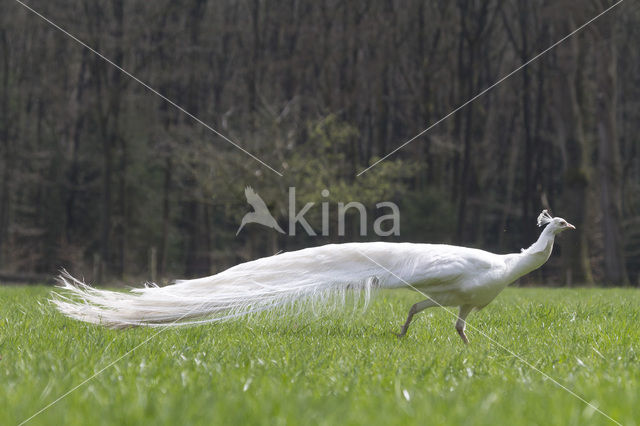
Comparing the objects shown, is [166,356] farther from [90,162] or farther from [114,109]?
[90,162]

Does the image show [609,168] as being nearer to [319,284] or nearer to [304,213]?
[304,213]

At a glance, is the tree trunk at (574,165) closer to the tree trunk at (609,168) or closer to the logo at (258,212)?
the tree trunk at (609,168)

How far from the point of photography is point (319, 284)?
6.17 metres

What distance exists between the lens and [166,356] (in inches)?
185

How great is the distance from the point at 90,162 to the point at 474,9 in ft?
54.7

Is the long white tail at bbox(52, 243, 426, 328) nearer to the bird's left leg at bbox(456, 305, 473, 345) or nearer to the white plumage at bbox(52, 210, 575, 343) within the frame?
the white plumage at bbox(52, 210, 575, 343)

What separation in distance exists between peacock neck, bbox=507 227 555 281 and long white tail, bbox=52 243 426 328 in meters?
0.88

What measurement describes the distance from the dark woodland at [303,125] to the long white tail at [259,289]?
15073 mm

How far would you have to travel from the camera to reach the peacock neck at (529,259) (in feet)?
21.2

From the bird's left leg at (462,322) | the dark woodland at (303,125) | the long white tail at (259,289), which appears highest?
the dark woodland at (303,125)

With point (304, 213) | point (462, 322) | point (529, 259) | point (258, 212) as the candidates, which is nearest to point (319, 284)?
point (462, 322)

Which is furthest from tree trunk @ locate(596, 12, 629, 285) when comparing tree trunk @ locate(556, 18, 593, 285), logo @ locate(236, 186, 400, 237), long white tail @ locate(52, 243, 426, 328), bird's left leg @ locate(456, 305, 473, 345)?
long white tail @ locate(52, 243, 426, 328)

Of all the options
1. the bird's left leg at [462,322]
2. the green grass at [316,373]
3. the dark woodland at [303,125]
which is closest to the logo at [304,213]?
the dark woodland at [303,125]

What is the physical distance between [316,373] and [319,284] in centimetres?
202
